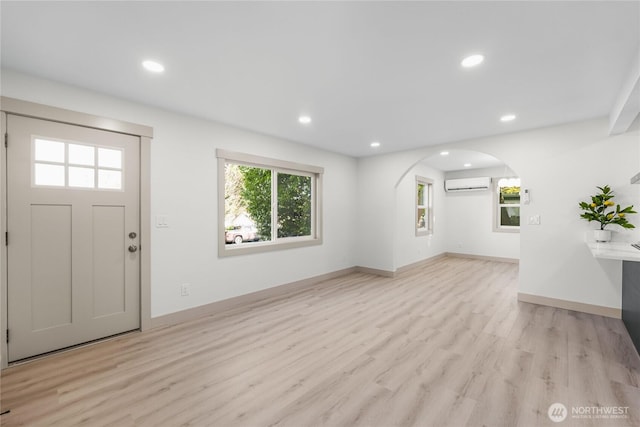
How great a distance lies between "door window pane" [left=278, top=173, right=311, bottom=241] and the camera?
461cm

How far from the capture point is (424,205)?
723cm

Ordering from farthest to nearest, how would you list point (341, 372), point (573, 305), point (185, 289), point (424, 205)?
point (424, 205), point (573, 305), point (185, 289), point (341, 372)

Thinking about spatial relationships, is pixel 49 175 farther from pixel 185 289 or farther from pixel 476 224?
pixel 476 224

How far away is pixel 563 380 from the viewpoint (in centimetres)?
210

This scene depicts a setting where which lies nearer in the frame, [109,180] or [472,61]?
[472,61]

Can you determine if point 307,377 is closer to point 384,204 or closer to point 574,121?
point 384,204

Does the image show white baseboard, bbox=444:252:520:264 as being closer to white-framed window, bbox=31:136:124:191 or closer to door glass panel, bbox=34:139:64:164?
white-framed window, bbox=31:136:124:191

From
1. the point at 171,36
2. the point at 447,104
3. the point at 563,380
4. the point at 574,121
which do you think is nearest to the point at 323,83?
the point at 171,36

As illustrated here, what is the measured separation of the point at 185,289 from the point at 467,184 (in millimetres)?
7273

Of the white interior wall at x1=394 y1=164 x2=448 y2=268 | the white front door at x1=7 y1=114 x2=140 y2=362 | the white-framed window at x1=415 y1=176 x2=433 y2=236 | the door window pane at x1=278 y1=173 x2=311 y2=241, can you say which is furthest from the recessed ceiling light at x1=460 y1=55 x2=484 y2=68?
the white-framed window at x1=415 y1=176 x2=433 y2=236

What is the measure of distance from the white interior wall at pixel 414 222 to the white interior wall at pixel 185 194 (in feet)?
9.20

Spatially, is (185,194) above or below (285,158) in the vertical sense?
below

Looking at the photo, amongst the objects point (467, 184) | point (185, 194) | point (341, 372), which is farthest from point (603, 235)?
point (185, 194)

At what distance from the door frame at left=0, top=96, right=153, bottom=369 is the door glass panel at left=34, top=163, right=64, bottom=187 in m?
0.19
